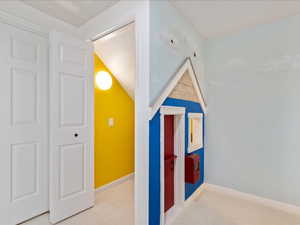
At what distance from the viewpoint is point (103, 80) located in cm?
256

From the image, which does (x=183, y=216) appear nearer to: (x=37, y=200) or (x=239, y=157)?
(x=239, y=157)

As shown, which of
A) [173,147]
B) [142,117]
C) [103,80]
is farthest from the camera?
[103,80]

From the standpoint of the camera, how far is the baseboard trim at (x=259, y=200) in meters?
2.04

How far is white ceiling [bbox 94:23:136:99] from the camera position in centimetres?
219

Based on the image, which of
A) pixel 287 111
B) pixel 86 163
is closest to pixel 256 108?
pixel 287 111

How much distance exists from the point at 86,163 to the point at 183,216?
1.36m

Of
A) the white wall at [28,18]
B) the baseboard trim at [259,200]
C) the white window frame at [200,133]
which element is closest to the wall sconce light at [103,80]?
the white wall at [28,18]

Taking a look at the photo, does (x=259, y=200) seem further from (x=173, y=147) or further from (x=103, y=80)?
(x=103, y=80)

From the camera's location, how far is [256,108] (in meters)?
2.31

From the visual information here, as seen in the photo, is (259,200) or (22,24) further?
(259,200)

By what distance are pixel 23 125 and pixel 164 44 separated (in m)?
1.78

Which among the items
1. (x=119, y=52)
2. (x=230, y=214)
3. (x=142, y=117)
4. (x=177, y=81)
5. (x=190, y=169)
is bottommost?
(x=230, y=214)

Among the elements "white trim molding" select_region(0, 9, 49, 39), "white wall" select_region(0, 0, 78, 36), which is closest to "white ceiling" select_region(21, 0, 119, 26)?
"white wall" select_region(0, 0, 78, 36)

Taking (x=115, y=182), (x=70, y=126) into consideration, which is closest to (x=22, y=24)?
(x=70, y=126)
